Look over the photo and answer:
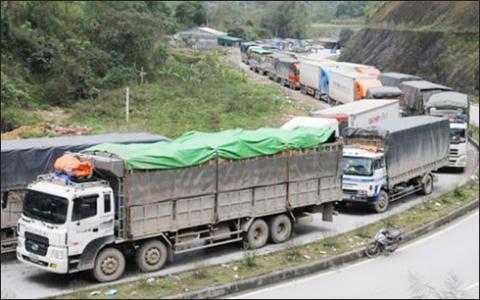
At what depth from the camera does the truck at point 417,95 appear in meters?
32.6

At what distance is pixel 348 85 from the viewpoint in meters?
37.0

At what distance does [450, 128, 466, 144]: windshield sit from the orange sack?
16.3 metres

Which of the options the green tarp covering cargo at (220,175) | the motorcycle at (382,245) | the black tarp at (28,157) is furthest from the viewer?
the motorcycle at (382,245)

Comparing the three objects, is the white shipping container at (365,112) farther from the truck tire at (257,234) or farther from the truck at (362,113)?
the truck tire at (257,234)

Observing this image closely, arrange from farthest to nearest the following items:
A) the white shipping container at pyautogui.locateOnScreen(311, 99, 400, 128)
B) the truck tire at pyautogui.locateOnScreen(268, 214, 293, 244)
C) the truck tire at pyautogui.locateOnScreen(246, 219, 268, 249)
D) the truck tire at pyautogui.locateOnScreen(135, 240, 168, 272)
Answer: the white shipping container at pyautogui.locateOnScreen(311, 99, 400, 128)
the truck tire at pyautogui.locateOnScreen(268, 214, 293, 244)
the truck tire at pyautogui.locateOnScreen(246, 219, 268, 249)
the truck tire at pyautogui.locateOnScreen(135, 240, 168, 272)

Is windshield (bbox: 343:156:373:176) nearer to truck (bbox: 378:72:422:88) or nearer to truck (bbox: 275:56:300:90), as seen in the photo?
truck (bbox: 378:72:422:88)

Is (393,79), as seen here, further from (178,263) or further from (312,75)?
(178,263)

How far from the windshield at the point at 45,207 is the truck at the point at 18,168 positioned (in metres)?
1.63

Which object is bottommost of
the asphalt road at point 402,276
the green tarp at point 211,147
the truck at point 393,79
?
the asphalt road at point 402,276

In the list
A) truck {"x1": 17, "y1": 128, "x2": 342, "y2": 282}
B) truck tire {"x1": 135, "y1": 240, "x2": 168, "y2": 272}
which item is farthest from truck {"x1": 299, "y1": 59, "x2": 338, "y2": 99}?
truck tire {"x1": 135, "y1": 240, "x2": 168, "y2": 272}

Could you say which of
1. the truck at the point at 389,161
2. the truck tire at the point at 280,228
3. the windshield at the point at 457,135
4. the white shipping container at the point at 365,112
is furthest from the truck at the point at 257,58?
the truck tire at the point at 280,228

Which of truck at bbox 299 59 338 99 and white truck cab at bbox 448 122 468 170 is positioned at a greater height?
truck at bbox 299 59 338 99

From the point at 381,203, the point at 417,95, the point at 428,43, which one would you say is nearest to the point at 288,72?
the point at 417,95

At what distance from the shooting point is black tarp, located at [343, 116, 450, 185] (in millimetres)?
19469
